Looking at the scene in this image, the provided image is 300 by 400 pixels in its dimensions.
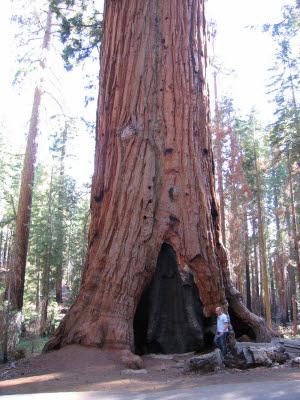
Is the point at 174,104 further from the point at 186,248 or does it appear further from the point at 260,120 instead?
the point at 260,120

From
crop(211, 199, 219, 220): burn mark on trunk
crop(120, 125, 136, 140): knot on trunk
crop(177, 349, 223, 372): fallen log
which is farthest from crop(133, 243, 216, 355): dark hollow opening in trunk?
crop(120, 125, 136, 140): knot on trunk

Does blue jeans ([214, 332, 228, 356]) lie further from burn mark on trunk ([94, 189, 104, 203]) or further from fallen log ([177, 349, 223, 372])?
burn mark on trunk ([94, 189, 104, 203])

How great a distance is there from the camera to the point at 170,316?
6.45 meters

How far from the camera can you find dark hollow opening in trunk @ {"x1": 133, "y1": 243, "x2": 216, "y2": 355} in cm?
623

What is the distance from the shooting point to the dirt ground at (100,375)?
4145mm

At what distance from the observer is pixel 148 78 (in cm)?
730

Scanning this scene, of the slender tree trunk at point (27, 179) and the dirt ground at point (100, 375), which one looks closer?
the dirt ground at point (100, 375)

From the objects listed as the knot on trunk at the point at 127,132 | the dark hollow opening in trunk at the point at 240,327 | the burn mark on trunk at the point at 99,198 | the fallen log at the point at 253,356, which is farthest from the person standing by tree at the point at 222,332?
the knot on trunk at the point at 127,132

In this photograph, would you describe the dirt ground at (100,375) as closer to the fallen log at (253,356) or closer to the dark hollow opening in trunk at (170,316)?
the fallen log at (253,356)

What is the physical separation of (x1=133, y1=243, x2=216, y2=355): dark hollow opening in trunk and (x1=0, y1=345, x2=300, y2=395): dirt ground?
51 centimetres

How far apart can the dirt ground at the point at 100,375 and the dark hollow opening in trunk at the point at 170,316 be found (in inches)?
20.0

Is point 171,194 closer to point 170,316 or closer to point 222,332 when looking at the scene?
point 170,316

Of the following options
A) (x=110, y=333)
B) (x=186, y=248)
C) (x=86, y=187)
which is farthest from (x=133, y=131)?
(x=86, y=187)

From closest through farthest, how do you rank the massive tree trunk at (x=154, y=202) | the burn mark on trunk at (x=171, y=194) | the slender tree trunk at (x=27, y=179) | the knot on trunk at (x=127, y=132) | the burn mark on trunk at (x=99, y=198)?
1. the massive tree trunk at (x=154, y=202)
2. the burn mark on trunk at (x=171, y=194)
3. the knot on trunk at (x=127, y=132)
4. the burn mark on trunk at (x=99, y=198)
5. the slender tree trunk at (x=27, y=179)
